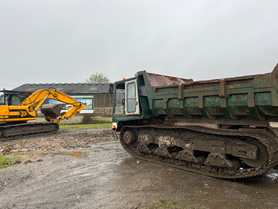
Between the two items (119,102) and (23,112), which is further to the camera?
(23,112)

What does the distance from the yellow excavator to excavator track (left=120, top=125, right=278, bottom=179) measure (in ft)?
26.8

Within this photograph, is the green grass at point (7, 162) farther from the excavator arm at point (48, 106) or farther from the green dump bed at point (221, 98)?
the excavator arm at point (48, 106)

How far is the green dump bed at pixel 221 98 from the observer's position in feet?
12.2

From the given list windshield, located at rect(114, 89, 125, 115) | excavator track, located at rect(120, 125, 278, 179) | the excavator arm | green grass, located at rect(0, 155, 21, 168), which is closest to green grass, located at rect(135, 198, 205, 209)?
excavator track, located at rect(120, 125, 278, 179)

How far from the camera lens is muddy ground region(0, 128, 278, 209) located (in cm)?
340

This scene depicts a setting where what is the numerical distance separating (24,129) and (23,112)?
3.58 feet

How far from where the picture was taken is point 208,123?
4.94m

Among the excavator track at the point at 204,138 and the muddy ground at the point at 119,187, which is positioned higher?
the excavator track at the point at 204,138

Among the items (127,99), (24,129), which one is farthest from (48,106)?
(127,99)

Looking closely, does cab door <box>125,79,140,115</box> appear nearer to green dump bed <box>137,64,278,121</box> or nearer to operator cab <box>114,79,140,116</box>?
operator cab <box>114,79,140,116</box>

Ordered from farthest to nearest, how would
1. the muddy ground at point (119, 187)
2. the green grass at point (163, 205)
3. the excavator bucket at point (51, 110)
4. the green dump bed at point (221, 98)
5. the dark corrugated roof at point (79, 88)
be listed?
1. the dark corrugated roof at point (79, 88)
2. the excavator bucket at point (51, 110)
3. the green dump bed at point (221, 98)
4. the muddy ground at point (119, 187)
5. the green grass at point (163, 205)

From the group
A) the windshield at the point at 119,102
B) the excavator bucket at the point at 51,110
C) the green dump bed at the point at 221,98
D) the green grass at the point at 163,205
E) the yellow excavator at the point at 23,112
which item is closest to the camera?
the green grass at the point at 163,205

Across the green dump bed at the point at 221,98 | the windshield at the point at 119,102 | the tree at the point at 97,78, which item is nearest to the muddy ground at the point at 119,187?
the green dump bed at the point at 221,98

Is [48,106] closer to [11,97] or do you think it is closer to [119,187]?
[11,97]
